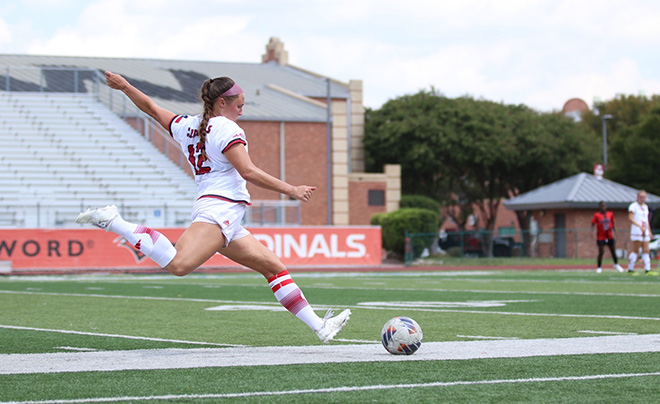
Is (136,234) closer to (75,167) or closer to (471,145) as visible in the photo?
(75,167)

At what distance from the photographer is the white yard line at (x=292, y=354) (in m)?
6.38

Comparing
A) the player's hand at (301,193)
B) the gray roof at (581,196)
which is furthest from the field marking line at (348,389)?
the gray roof at (581,196)

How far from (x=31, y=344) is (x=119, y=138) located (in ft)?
95.5

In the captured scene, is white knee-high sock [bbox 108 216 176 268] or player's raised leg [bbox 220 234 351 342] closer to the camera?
white knee-high sock [bbox 108 216 176 268]

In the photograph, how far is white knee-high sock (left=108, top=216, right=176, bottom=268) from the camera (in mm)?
6758

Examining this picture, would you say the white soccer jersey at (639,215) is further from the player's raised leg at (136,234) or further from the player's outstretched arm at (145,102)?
the player's raised leg at (136,234)

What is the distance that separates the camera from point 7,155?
1312 inches

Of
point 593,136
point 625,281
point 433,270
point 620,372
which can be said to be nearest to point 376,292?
point 625,281

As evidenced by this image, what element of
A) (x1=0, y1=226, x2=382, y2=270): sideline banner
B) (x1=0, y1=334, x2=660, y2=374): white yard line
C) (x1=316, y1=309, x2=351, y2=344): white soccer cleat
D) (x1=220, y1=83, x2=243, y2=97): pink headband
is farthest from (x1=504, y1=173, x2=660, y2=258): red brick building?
(x1=220, y1=83, x2=243, y2=97): pink headband

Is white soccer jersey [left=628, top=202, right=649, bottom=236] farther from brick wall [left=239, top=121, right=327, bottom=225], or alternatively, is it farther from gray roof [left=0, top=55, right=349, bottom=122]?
brick wall [left=239, top=121, right=327, bottom=225]

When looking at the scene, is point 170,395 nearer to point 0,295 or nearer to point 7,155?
point 0,295

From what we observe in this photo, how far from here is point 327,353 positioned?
7062 mm

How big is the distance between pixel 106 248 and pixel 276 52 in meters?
35.7

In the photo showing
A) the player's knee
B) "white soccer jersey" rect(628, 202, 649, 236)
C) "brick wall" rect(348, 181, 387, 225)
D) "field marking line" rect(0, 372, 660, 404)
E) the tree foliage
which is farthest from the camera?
the tree foliage
